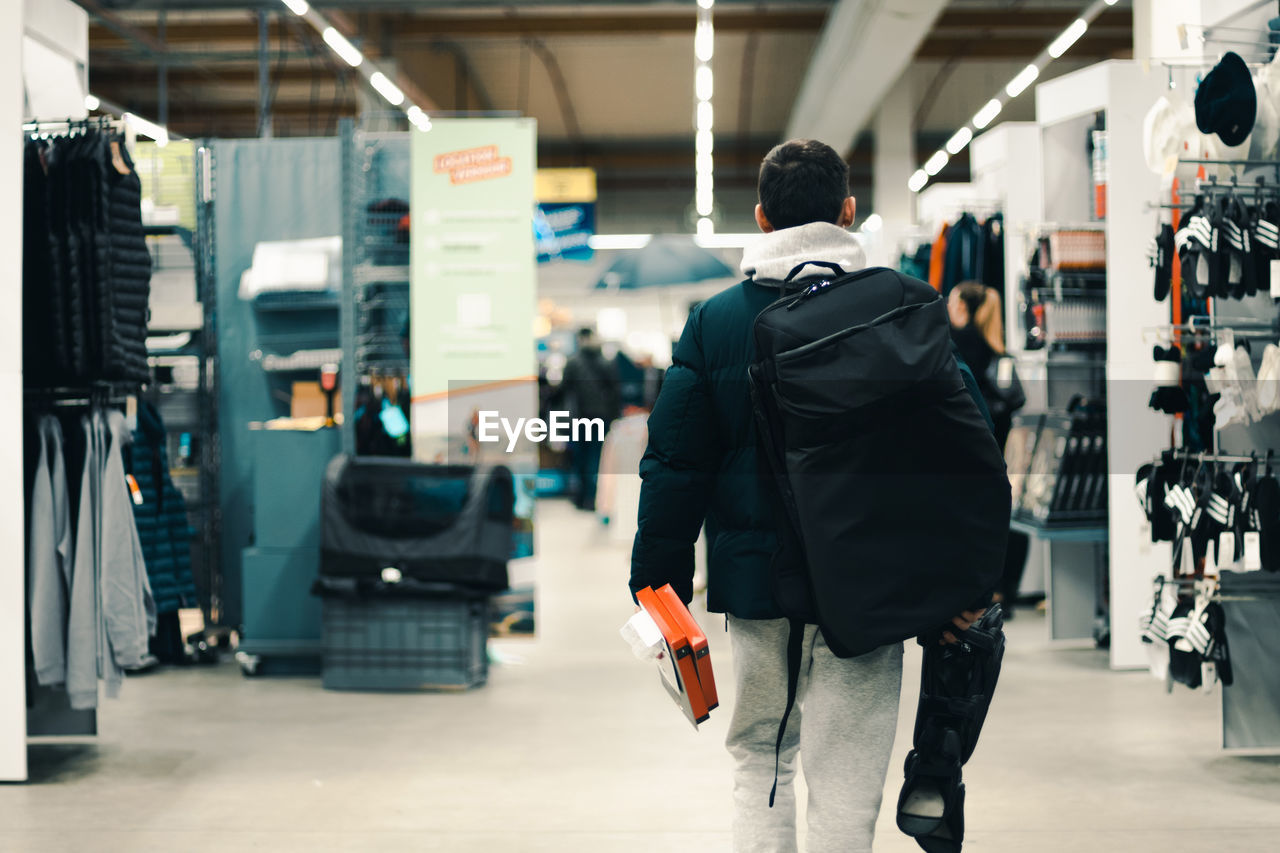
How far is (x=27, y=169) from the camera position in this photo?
3898mm

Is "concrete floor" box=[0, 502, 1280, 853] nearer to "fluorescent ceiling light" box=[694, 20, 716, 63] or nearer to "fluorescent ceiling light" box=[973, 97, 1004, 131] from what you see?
"fluorescent ceiling light" box=[694, 20, 716, 63]

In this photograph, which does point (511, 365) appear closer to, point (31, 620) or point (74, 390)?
point (74, 390)

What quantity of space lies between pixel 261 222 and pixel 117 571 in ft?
7.96

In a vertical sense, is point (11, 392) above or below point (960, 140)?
below

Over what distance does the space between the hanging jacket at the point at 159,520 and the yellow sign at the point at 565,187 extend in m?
10.2

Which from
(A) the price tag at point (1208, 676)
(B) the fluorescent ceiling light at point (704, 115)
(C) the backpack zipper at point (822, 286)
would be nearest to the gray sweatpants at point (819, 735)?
(C) the backpack zipper at point (822, 286)

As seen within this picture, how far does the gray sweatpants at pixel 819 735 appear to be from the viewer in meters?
2.03

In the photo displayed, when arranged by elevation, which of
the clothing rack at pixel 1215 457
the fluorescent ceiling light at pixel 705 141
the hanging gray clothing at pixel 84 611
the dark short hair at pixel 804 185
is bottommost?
the hanging gray clothing at pixel 84 611

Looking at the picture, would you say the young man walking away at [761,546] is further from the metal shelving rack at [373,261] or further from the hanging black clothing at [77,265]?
the metal shelving rack at [373,261]

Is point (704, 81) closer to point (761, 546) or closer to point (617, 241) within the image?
point (617, 241)

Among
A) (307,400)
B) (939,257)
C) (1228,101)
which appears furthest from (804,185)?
(939,257)

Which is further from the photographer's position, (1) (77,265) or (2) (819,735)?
(1) (77,265)

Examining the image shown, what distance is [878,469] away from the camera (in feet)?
6.41

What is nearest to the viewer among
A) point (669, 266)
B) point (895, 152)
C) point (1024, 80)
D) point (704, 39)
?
point (669, 266)
